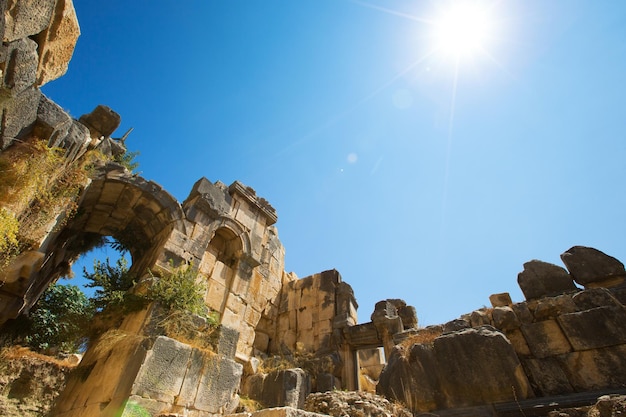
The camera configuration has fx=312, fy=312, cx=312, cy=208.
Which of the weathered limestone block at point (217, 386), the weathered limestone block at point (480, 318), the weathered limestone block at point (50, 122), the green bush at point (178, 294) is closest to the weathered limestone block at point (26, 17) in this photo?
the weathered limestone block at point (50, 122)

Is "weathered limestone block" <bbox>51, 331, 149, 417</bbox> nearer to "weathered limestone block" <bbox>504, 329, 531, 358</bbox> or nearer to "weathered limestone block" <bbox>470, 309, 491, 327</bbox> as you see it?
"weathered limestone block" <bbox>470, 309, 491, 327</bbox>

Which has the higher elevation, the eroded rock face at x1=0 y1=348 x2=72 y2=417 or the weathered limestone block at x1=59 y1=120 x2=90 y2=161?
the weathered limestone block at x1=59 y1=120 x2=90 y2=161

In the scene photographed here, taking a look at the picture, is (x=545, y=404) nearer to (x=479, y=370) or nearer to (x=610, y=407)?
(x=479, y=370)

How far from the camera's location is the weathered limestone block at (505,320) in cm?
510

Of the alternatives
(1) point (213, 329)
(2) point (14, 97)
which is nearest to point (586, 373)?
(1) point (213, 329)

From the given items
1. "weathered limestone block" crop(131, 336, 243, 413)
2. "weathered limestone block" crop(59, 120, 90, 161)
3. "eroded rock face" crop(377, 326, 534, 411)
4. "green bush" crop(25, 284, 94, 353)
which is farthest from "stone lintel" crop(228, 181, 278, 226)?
"eroded rock face" crop(377, 326, 534, 411)

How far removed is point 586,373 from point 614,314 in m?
1.01

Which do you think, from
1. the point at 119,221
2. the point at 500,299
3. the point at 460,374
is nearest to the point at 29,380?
the point at 119,221

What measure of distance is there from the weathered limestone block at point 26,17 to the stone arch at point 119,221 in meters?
3.04

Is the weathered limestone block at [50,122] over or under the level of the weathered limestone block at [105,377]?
over

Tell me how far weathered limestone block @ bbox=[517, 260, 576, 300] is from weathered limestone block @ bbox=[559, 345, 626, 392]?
1300mm

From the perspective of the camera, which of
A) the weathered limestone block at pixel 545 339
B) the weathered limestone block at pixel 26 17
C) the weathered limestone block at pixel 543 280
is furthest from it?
the weathered limestone block at pixel 543 280

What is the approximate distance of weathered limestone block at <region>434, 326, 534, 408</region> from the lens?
4020mm

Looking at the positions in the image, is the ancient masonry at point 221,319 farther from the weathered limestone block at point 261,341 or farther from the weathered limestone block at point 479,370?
the weathered limestone block at point 261,341
